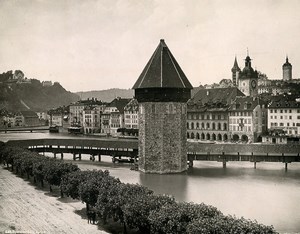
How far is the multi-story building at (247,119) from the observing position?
54844mm

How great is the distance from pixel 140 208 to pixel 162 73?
19.6 metres

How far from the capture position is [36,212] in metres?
20.2

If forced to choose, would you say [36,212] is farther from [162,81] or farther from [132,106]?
[132,106]

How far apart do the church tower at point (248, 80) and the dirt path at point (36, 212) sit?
1954 inches

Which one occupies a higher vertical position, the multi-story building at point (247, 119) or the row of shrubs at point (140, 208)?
the multi-story building at point (247, 119)

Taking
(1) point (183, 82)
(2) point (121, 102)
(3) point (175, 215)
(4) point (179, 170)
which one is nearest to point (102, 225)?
(3) point (175, 215)

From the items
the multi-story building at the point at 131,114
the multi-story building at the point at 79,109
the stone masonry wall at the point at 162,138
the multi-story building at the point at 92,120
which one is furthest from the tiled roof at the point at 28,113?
the stone masonry wall at the point at 162,138

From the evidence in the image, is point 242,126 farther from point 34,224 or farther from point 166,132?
point 34,224

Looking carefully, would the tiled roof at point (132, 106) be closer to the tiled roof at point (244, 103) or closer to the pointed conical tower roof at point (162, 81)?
the tiled roof at point (244, 103)

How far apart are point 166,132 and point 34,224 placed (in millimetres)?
17103

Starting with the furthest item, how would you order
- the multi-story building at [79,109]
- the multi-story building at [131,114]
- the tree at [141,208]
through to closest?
1. the multi-story building at [79,109]
2. the multi-story building at [131,114]
3. the tree at [141,208]

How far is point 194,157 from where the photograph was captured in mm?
36125

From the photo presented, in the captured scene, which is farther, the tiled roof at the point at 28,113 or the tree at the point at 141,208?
the tiled roof at the point at 28,113

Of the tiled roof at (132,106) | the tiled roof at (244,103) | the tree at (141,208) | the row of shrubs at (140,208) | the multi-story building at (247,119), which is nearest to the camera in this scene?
the row of shrubs at (140,208)
